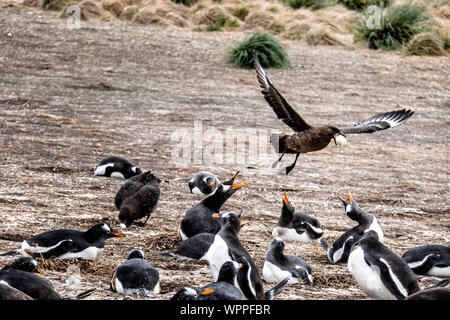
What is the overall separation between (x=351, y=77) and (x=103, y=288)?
13697 millimetres

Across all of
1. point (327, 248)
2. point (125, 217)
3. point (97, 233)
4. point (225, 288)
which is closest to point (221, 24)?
point (125, 217)

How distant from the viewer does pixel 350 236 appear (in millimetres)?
6402

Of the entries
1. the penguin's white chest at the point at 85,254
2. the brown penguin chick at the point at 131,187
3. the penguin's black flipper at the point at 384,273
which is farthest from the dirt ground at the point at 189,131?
Result: the penguin's black flipper at the point at 384,273

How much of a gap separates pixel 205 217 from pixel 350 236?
125 centimetres

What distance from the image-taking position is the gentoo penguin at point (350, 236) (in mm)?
6301

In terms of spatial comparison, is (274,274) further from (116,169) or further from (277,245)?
(116,169)

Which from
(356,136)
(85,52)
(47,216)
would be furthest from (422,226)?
(85,52)

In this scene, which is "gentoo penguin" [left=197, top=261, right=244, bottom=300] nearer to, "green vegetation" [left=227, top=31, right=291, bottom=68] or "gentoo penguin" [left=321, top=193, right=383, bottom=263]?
"gentoo penguin" [left=321, top=193, right=383, bottom=263]

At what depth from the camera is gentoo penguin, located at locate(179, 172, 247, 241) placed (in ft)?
21.3

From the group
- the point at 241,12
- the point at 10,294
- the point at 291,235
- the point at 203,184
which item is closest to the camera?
the point at 10,294

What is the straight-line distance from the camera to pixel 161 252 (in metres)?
6.31

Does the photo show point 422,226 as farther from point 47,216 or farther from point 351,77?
point 351,77

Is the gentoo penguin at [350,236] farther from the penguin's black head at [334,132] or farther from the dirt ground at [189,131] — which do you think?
the penguin's black head at [334,132]

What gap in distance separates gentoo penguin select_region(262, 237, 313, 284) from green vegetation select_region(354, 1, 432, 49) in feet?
54.6
